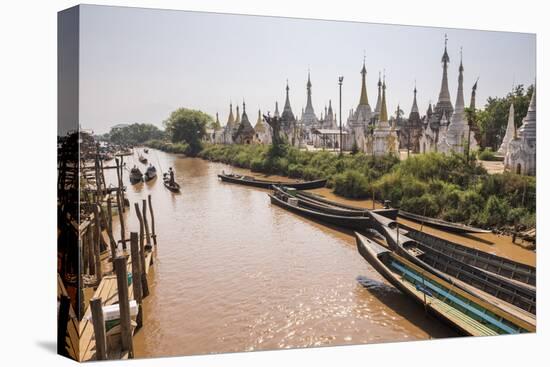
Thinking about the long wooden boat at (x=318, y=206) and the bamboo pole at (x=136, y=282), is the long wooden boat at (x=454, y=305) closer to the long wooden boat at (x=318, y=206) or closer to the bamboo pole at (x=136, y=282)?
the long wooden boat at (x=318, y=206)

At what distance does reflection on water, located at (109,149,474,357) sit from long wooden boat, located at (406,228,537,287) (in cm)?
92

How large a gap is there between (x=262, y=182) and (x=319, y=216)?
1.17 metres

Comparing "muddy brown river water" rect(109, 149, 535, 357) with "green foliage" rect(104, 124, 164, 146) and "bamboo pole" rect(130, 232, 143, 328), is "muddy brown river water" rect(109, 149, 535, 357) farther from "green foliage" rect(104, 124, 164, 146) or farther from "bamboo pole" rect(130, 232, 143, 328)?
"green foliage" rect(104, 124, 164, 146)

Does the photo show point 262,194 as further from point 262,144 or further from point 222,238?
point 222,238

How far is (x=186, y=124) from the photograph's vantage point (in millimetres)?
5668

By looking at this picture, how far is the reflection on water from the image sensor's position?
4527 millimetres

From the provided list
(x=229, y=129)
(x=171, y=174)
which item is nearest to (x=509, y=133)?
(x=229, y=129)

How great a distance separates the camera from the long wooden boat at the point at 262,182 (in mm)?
6895

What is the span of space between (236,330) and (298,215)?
385 cm

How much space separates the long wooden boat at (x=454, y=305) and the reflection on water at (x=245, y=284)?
0.59ft

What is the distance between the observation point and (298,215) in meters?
8.23

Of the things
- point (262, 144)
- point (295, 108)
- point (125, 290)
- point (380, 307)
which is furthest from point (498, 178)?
point (125, 290)

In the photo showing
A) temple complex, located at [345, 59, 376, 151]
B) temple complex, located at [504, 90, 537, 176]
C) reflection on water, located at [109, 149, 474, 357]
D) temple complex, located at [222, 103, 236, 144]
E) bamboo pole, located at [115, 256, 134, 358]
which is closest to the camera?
bamboo pole, located at [115, 256, 134, 358]

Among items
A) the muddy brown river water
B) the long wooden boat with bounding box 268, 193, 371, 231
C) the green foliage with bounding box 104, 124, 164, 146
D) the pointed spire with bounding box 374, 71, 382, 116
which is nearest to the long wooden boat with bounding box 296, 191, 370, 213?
the long wooden boat with bounding box 268, 193, 371, 231
